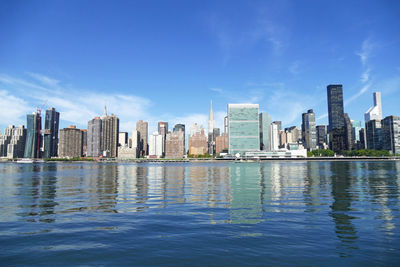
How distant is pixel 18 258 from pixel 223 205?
18904 mm

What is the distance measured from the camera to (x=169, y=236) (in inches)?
680

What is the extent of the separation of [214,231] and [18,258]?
10988 mm

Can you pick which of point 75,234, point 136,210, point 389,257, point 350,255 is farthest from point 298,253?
point 136,210

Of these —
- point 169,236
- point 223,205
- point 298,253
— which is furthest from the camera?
point 223,205

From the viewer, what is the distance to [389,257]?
518 inches

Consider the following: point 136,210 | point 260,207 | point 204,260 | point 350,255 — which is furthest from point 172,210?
point 350,255

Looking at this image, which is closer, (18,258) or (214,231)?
(18,258)

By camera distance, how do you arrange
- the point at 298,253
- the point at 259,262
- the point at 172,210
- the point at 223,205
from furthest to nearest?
the point at 223,205, the point at 172,210, the point at 298,253, the point at 259,262

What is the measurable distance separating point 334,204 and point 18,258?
2801 centimetres

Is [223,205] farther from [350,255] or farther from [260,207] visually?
[350,255]

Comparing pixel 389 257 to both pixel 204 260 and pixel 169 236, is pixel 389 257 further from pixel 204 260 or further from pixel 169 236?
pixel 169 236

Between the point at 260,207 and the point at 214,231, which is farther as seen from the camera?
the point at 260,207

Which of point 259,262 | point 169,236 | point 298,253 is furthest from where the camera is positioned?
point 169,236

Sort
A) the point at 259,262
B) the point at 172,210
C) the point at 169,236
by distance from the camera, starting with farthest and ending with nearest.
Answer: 1. the point at 172,210
2. the point at 169,236
3. the point at 259,262
